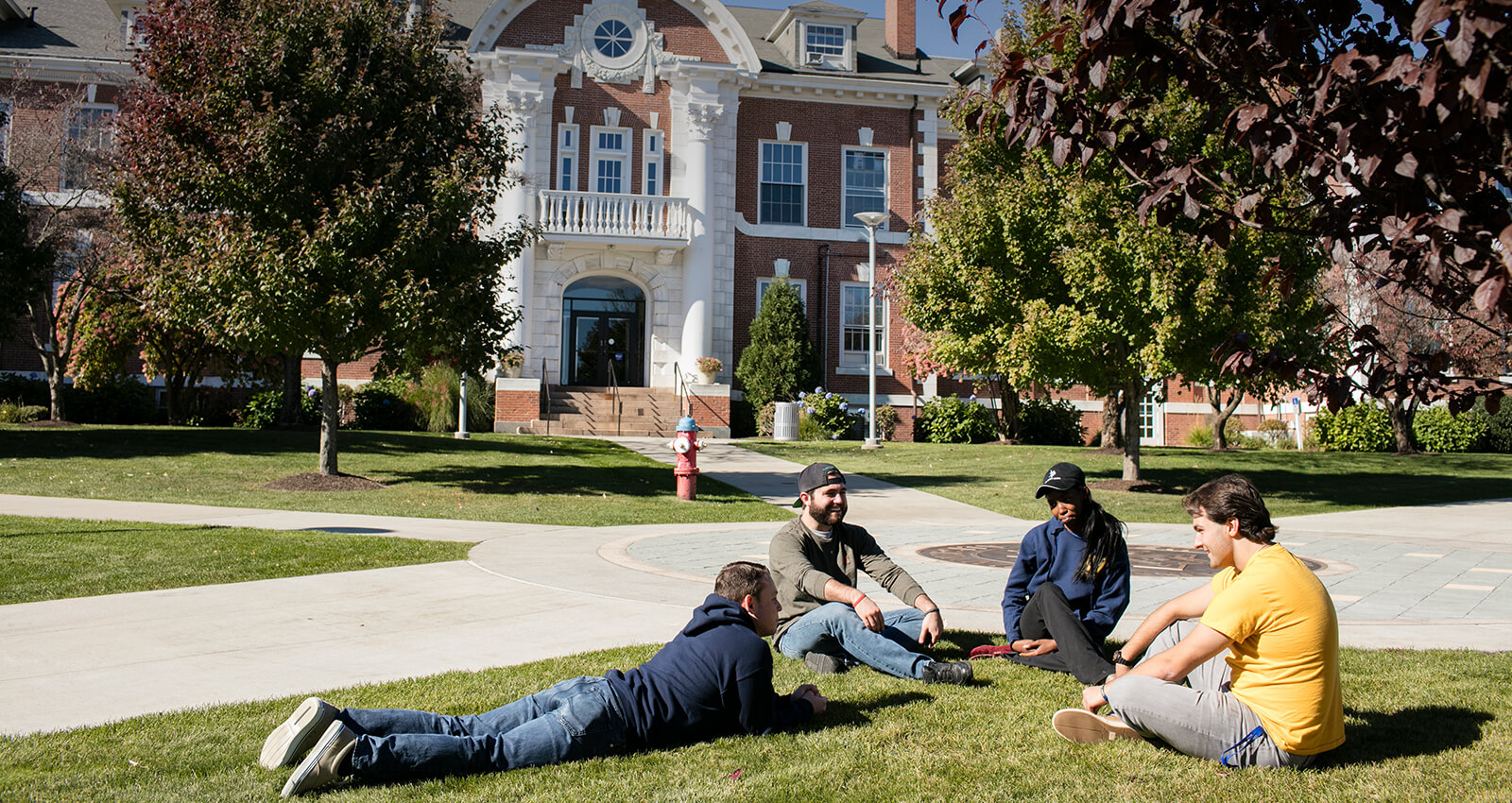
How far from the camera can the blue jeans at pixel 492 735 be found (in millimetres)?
3666

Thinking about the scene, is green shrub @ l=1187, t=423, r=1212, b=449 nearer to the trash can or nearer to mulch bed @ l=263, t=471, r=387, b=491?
the trash can

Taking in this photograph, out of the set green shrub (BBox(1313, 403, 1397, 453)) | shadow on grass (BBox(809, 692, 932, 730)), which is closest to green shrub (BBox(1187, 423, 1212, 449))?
green shrub (BBox(1313, 403, 1397, 453))

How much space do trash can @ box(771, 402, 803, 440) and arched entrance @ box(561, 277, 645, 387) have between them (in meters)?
5.14

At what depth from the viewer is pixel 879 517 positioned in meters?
12.8

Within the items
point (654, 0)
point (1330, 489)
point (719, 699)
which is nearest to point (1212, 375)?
point (1330, 489)

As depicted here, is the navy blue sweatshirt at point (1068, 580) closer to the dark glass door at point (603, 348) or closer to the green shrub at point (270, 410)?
the green shrub at point (270, 410)

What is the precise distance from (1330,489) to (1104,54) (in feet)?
54.3

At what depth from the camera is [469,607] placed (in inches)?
269

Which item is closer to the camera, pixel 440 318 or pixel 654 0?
pixel 440 318

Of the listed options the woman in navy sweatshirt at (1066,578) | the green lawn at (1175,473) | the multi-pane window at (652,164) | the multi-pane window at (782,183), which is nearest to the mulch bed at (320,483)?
the green lawn at (1175,473)

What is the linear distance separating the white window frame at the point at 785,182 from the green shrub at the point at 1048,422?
778 cm

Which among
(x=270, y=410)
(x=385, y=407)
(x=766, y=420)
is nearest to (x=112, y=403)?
(x=270, y=410)

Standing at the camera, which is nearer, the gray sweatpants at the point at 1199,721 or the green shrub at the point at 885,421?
the gray sweatpants at the point at 1199,721

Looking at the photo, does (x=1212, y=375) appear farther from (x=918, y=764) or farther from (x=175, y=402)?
(x=175, y=402)
